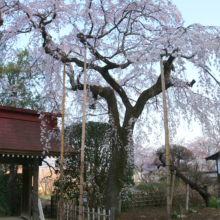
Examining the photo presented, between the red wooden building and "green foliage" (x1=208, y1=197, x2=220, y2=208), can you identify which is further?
"green foliage" (x1=208, y1=197, x2=220, y2=208)

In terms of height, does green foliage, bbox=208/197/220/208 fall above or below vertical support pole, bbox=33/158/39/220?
below

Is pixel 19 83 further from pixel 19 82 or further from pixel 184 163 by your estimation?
pixel 184 163

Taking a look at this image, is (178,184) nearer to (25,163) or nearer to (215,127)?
(215,127)

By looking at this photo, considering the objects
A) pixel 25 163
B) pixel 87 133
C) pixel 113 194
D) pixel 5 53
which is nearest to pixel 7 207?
pixel 25 163

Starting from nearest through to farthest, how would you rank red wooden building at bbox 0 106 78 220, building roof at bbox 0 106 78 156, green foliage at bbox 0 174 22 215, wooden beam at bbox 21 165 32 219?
building roof at bbox 0 106 78 156 → red wooden building at bbox 0 106 78 220 → wooden beam at bbox 21 165 32 219 → green foliage at bbox 0 174 22 215

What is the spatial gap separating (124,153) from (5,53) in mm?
4775

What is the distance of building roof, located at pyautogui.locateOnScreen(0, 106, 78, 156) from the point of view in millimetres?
7379

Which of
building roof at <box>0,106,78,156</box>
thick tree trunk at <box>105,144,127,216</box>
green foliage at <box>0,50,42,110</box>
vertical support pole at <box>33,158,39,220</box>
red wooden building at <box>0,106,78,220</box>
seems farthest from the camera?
green foliage at <box>0,50,42,110</box>

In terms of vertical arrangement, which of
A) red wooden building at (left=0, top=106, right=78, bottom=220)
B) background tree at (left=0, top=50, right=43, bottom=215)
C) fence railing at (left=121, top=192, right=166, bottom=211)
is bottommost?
fence railing at (left=121, top=192, right=166, bottom=211)

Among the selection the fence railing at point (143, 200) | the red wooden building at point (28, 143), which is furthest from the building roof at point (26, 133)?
the fence railing at point (143, 200)

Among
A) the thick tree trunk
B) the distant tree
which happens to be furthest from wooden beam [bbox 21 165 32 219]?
the distant tree

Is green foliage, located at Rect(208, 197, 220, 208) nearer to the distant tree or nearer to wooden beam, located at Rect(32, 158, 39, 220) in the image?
the distant tree

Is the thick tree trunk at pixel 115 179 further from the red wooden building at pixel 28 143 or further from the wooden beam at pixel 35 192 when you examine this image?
the wooden beam at pixel 35 192

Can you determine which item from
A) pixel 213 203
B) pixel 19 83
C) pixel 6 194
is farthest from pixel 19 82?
pixel 213 203
